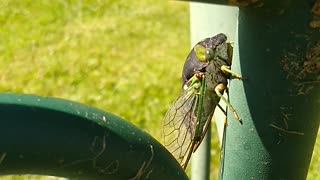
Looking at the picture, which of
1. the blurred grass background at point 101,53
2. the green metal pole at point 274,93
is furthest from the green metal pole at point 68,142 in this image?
the blurred grass background at point 101,53

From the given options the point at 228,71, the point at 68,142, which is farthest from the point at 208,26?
the point at 68,142

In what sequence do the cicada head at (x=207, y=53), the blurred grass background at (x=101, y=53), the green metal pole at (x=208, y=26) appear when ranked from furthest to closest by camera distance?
the blurred grass background at (x=101, y=53) < the green metal pole at (x=208, y=26) < the cicada head at (x=207, y=53)

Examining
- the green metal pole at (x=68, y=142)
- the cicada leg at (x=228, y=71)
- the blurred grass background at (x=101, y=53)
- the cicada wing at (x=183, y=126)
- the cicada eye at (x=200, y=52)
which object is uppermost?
the cicada eye at (x=200, y=52)

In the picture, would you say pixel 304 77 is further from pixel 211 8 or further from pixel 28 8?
pixel 28 8

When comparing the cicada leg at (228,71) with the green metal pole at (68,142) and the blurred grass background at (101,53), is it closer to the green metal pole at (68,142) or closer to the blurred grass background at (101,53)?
the green metal pole at (68,142)

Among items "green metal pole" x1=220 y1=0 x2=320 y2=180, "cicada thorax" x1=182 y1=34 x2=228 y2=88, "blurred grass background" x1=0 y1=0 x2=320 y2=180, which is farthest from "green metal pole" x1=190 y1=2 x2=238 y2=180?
"blurred grass background" x1=0 y1=0 x2=320 y2=180

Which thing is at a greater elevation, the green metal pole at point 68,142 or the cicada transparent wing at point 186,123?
the green metal pole at point 68,142
